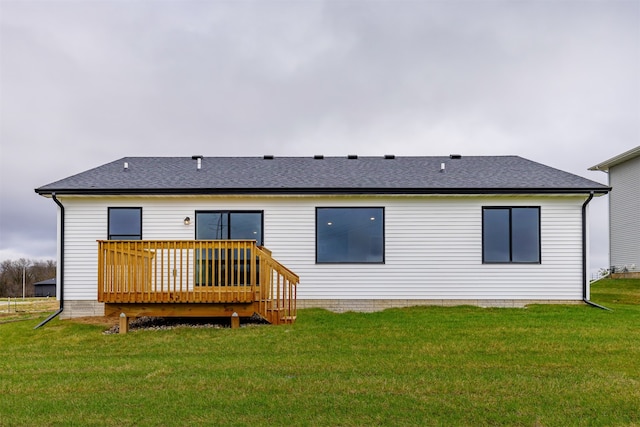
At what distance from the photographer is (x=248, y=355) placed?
6.52 m

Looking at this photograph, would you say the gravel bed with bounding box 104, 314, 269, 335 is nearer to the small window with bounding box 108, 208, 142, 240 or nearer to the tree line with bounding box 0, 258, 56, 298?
the small window with bounding box 108, 208, 142, 240

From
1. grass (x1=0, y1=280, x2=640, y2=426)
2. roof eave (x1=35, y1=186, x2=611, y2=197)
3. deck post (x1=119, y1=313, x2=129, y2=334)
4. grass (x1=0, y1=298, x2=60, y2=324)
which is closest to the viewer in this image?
grass (x1=0, y1=280, x2=640, y2=426)

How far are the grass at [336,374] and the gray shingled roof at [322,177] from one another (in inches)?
124

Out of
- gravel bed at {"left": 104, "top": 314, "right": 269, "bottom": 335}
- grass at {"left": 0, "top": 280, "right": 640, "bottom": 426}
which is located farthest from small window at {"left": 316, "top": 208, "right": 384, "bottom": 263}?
gravel bed at {"left": 104, "top": 314, "right": 269, "bottom": 335}

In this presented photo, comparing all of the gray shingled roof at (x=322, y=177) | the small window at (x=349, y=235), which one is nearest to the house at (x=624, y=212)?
the gray shingled roof at (x=322, y=177)

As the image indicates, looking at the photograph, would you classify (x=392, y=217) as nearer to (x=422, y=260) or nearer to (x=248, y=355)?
(x=422, y=260)

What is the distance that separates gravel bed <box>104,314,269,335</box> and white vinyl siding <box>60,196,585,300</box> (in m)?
1.78

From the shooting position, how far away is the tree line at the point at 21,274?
1767 inches

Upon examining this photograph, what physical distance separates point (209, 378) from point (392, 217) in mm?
6757

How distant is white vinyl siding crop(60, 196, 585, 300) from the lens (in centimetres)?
1087

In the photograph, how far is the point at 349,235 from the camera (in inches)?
433

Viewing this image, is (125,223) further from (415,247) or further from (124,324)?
(415,247)

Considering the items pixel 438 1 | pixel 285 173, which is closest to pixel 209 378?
pixel 285 173

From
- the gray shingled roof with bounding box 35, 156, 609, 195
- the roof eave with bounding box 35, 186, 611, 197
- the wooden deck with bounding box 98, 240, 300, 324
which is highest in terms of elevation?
the gray shingled roof with bounding box 35, 156, 609, 195
